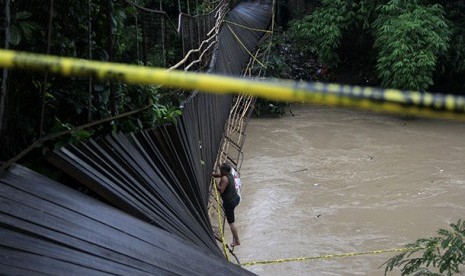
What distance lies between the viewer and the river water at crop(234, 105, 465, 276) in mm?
6590

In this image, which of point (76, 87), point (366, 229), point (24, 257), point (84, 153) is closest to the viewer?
point (24, 257)

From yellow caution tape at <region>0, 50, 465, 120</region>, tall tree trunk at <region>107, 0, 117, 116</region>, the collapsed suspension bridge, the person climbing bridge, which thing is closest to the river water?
the person climbing bridge

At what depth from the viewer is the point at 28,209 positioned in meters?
1.81

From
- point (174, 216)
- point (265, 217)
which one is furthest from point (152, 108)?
point (265, 217)

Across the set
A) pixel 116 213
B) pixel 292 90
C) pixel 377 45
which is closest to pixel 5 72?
pixel 116 213

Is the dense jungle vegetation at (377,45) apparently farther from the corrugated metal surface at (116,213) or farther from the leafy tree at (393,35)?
the corrugated metal surface at (116,213)

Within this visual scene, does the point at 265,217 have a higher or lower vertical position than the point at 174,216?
lower

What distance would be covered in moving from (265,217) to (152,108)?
4217mm

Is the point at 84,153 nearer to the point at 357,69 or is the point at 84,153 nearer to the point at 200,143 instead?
the point at 200,143

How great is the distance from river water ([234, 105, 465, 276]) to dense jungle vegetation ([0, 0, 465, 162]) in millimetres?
1206

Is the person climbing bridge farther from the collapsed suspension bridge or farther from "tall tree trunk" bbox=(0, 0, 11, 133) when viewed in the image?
"tall tree trunk" bbox=(0, 0, 11, 133)

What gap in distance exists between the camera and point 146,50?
153 inches

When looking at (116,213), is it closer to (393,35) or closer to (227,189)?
(227,189)

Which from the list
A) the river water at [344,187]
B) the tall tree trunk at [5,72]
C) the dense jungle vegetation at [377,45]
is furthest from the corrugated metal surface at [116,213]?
the dense jungle vegetation at [377,45]
